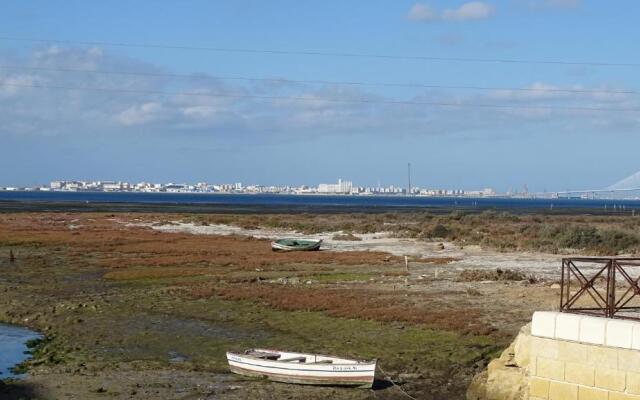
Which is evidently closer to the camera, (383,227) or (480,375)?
(480,375)

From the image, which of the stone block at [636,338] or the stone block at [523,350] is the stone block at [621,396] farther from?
the stone block at [523,350]

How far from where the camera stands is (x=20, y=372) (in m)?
21.3

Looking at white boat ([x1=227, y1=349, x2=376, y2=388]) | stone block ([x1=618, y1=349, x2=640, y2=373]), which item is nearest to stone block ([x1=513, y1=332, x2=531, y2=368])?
stone block ([x1=618, y1=349, x2=640, y2=373])

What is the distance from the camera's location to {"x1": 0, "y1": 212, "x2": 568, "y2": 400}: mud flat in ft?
66.8

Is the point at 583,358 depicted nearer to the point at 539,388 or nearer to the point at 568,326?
the point at 568,326

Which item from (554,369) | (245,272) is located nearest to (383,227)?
(245,272)

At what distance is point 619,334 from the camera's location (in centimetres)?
1495

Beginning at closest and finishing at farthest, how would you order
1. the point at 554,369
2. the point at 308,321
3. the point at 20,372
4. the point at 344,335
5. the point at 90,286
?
the point at 554,369
the point at 20,372
the point at 344,335
the point at 308,321
the point at 90,286

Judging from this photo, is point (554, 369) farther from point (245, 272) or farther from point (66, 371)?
point (245, 272)

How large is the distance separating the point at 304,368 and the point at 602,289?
17849 millimetres

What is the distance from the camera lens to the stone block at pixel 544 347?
1609cm

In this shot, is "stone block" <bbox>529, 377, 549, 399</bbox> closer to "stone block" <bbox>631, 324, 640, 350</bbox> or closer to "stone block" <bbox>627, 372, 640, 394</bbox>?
"stone block" <bbox>627, 372, 640, 394</bbox>

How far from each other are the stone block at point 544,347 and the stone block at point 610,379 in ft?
3.33

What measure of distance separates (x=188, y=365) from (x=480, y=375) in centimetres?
801
